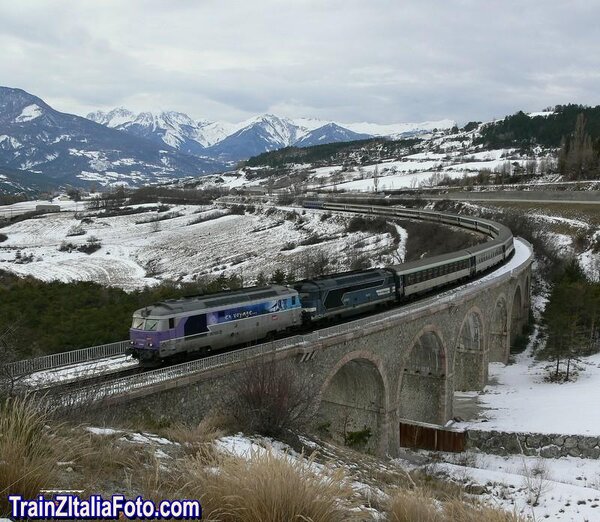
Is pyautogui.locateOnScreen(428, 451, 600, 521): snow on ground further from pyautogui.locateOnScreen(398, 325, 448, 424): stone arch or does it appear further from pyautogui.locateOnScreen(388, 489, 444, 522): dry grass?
pyautogui.locateOnScreen(388, 489, 444, 522): dry grass

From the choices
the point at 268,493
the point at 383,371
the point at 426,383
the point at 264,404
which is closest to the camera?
the point at 268,493

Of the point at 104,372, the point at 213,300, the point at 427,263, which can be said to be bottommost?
the point at 104,372

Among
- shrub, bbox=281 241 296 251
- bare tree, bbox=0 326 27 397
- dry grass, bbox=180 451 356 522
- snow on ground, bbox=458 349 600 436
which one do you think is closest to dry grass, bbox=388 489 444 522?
dry grass, bbox=180 451 356 522

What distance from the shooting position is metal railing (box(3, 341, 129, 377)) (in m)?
14.2

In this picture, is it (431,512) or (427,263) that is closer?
(431,512)

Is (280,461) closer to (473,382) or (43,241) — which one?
(473,382)

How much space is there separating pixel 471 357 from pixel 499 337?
630 centimetres

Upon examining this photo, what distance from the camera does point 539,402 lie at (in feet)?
93.6

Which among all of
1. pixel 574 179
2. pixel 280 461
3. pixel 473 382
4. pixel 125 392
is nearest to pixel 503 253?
pixel 473 382

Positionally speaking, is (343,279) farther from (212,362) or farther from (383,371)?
(212,362)

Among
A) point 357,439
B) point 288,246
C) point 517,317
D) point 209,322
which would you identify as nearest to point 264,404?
point 209,322

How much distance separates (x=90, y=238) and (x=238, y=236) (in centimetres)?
2467

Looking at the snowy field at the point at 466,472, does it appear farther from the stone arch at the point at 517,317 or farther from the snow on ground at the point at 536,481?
the stone arch at the point at 517,317

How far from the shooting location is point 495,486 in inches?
695
